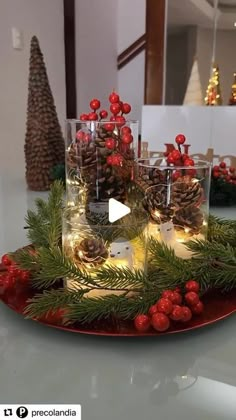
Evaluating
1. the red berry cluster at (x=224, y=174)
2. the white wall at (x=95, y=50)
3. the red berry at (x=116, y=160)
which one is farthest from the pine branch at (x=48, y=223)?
the white wall at (x=95, y=50)

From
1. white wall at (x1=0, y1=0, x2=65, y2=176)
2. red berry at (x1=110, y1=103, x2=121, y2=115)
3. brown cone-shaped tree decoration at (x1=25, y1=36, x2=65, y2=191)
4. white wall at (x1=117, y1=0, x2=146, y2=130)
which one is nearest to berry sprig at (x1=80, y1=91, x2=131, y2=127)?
red berry at (x1=110, y1=103, x2=121, y2=115)

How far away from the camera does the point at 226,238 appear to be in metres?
0.56

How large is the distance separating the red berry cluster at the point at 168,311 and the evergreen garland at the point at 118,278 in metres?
0.02

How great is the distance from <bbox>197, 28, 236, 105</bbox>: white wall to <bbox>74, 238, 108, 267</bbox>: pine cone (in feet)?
6.89

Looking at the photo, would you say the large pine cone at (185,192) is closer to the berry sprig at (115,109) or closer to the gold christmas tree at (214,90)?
the berry sprig at (115,109)

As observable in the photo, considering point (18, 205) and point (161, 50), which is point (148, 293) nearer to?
point (18, 205)

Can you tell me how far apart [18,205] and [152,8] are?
1.68 meters

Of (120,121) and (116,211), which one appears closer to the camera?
(116,211)

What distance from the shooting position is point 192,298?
0.42m

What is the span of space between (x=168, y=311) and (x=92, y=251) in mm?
99

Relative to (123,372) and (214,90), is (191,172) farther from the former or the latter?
(214,90)

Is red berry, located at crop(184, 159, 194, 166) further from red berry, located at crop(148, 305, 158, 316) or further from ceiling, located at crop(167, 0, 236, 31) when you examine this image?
ceiling, located at crop(167, 0, 236, 31)

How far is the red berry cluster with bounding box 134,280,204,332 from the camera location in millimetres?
392

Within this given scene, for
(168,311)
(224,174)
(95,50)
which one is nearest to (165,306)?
(168,311)
